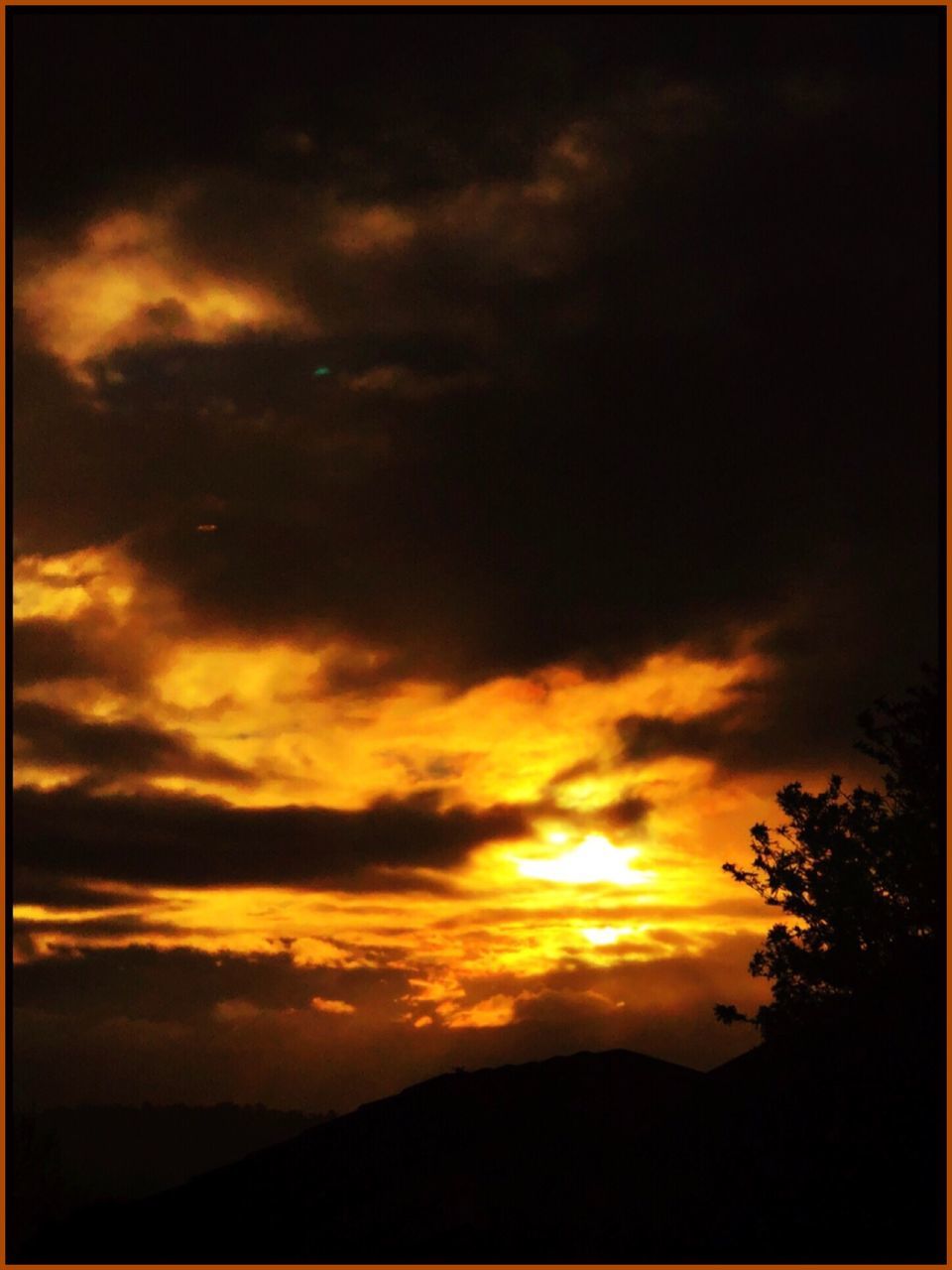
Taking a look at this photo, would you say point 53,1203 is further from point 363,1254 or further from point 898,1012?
point 898,1012

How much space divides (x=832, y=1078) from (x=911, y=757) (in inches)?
538

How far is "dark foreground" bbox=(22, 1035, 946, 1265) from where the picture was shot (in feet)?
93.0

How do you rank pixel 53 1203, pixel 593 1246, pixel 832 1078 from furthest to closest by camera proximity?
pixel 53 1203, pixel 832 1078, pixel 593 1246

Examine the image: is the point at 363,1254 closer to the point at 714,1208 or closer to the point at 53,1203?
the point at 714,1208

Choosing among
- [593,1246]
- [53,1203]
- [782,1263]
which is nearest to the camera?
[782,1263]

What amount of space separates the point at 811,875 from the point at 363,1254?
20.0 meters

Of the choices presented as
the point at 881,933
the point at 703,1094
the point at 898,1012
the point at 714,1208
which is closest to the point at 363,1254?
the point at 714,1208

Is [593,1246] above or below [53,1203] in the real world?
above

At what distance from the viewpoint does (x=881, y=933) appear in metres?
40.9

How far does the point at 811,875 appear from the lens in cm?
4319

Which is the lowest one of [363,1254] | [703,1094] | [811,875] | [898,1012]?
[363,1254]

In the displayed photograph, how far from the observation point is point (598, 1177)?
33250 mm

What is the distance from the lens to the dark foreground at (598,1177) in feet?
93.0

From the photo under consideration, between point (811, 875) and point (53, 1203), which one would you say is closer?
point (811, 875)
